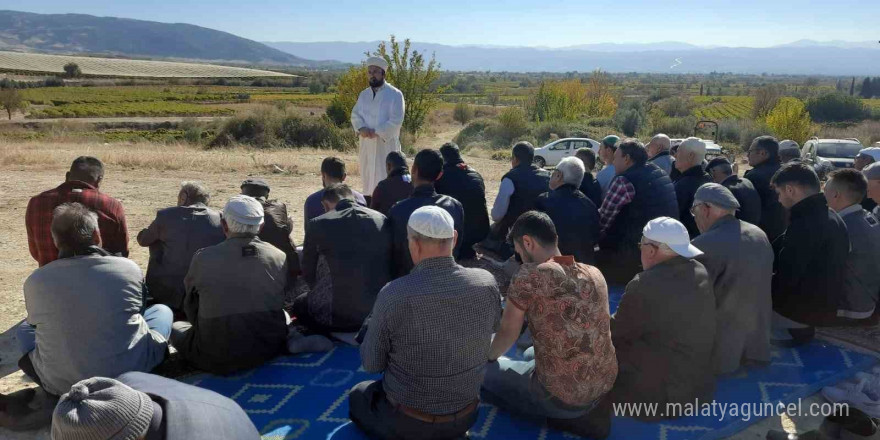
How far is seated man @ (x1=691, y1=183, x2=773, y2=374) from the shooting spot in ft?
12.0

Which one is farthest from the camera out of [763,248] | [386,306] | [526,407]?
[763,248]

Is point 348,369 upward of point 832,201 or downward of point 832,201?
downward

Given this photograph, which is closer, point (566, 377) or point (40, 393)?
point (566, 377)

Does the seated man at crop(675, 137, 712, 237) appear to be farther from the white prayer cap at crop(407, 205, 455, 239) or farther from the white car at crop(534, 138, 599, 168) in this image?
the white car at crop(534, 138, 599, 168)

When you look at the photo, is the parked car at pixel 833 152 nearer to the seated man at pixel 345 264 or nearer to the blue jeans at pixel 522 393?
the seated man at pixel 345 264

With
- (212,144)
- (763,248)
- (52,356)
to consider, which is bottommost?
(212,144)

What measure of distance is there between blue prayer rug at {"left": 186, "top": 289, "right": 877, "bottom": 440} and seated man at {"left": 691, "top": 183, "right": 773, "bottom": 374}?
0.22 meters

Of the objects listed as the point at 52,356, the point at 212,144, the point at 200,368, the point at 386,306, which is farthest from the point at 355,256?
the point at 212,144

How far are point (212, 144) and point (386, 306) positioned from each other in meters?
24.2

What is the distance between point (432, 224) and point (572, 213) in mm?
2371

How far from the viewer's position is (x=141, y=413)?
167cm

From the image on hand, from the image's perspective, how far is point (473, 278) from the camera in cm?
282

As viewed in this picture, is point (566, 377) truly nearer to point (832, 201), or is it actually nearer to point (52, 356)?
point (52, 356)

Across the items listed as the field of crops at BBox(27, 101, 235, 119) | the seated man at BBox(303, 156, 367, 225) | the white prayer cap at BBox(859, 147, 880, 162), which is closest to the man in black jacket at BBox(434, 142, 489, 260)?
the seated man at BBox(303, 156, 367, 225)
